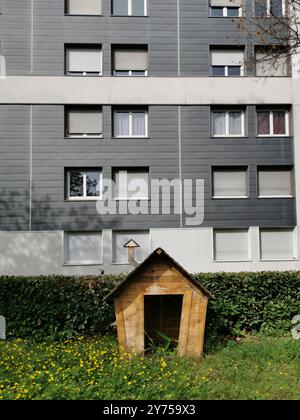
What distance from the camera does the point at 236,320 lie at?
355 inches

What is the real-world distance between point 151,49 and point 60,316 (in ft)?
37.0

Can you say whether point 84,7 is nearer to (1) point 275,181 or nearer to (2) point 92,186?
(2) point 92,186

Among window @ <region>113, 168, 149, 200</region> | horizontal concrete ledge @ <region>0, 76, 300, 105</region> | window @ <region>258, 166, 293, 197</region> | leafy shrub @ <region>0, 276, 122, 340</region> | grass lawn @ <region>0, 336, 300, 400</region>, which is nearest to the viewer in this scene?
grass lawn @ <region>0, 336, 300, 400</region>

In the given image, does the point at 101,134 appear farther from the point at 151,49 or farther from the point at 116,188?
the point at 151,49

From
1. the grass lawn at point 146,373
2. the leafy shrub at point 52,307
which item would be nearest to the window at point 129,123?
the leafy shrub at point 52,307

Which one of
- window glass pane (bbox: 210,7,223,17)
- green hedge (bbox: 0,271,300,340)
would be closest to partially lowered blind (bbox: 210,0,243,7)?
window glass pane (bbox: 210,7,223,17)

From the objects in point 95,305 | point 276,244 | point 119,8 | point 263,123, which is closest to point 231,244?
point 276,244

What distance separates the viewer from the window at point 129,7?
52.6 feet

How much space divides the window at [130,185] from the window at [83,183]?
2.35ft

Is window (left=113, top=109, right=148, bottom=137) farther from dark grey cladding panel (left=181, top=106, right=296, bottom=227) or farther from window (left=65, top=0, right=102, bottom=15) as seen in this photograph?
window (left=65, top=0, right=102, bottom=15)

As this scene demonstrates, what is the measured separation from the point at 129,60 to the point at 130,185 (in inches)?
201

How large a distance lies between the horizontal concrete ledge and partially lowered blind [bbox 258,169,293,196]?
280cm

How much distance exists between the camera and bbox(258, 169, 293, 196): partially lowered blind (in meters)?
15.7
